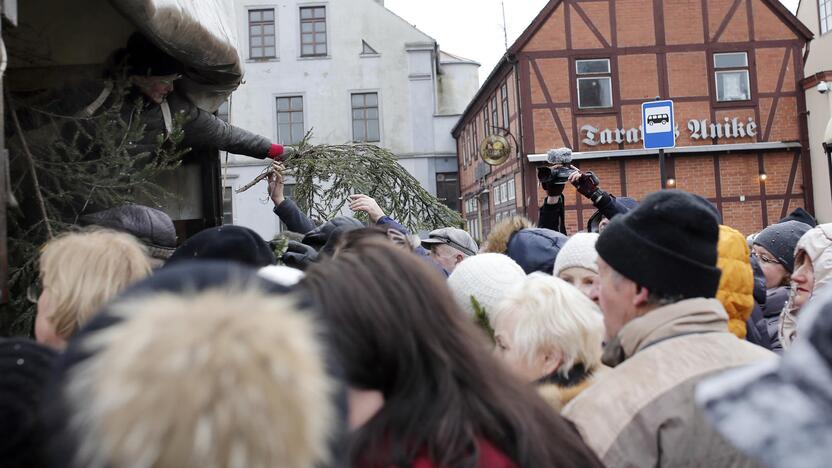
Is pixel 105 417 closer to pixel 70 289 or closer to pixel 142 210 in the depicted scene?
pixel 70 289

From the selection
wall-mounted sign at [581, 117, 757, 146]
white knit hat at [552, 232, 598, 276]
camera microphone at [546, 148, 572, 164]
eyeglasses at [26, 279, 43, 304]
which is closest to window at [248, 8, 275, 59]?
wall-mounted sign at [581, 117, 757, 146]

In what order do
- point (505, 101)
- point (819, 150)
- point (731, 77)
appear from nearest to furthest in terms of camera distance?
1. point (819, 150)
2. point (731, 77)
3. point (505, 101)

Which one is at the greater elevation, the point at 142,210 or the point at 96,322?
the point at 142,210

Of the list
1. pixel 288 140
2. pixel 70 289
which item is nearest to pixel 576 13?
pixel 288 140

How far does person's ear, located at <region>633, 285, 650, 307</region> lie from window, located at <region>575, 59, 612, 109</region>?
1964 cm

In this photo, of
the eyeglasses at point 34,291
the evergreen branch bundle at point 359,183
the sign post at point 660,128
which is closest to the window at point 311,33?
the sign post at point 660,128

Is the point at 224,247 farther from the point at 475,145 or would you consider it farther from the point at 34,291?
the point at 475,145

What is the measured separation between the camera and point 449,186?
3131cm

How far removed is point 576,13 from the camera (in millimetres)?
21141

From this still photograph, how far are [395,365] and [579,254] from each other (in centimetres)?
190

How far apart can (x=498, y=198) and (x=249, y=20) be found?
43.0ft

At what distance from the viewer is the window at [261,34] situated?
30.5 meters

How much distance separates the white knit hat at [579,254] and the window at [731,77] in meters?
19.8

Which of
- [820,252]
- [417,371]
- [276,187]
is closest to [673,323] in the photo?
[417,371]
